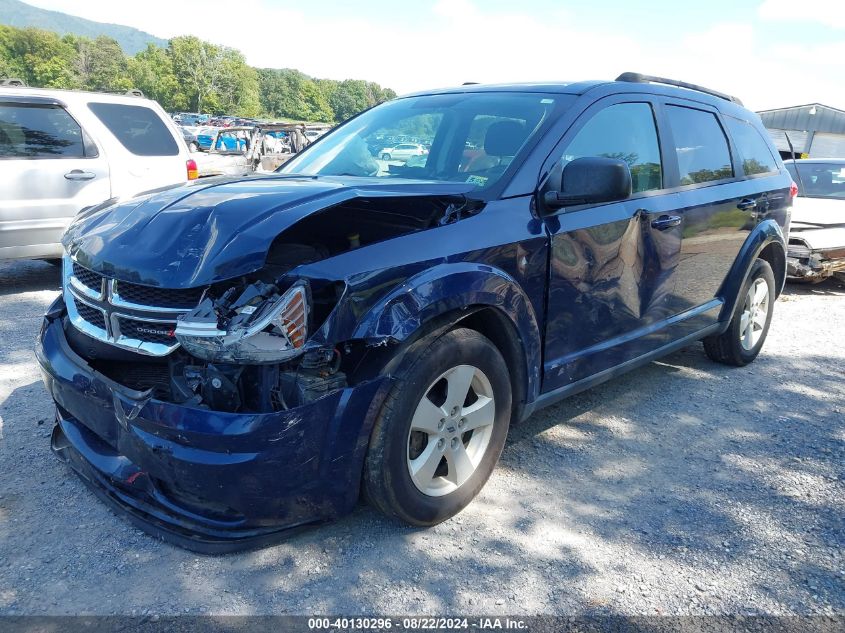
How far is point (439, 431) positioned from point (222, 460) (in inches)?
35.5

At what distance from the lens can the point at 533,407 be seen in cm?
325

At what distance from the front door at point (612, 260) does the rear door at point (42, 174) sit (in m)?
5.34

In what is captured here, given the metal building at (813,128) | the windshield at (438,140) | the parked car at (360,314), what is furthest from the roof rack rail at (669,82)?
the metal building at (813,128)

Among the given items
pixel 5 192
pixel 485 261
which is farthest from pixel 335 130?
pixel 5 192

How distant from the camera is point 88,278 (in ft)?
9.18

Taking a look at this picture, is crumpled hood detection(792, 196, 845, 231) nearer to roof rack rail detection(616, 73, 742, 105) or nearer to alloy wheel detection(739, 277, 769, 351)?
alloy wheel detection(739, 277, 769, 351)

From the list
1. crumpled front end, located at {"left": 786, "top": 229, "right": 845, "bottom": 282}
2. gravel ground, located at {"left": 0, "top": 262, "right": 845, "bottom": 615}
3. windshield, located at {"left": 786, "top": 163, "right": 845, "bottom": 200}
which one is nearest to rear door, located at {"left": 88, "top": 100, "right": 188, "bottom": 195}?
gravel ground, located at {"left": 0, "top": 262, "right": 845, "bottom": 615}

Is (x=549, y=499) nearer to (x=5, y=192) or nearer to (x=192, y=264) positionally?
(x=192, y=264)

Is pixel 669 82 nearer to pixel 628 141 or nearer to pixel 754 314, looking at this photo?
pixel 628 141

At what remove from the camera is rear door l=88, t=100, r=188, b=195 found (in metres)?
7.07

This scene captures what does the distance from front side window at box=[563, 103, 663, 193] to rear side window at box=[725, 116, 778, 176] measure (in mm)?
1200

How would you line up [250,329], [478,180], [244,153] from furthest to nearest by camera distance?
[244,153]
[478,180]
[250,329]

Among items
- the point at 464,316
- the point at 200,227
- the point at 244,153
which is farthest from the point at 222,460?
the point at 244,153

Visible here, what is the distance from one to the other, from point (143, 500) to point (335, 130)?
2.57m
